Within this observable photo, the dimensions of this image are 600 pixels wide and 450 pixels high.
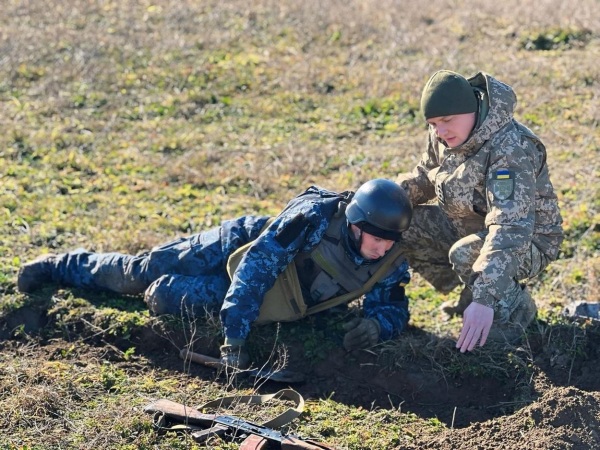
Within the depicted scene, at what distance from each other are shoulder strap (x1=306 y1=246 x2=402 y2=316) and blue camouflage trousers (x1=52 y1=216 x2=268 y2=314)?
0.77m

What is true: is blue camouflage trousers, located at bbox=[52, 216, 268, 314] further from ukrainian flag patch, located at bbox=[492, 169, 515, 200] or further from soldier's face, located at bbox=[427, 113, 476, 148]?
ukrainian flag patch, located at bbox=[492, 169, 515, 200]

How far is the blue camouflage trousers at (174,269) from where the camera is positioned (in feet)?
21.5

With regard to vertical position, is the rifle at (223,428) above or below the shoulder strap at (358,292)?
below

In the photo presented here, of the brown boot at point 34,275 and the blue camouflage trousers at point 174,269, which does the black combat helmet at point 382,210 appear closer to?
the blue camouflage trousers at point 174,269

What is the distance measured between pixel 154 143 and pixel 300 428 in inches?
246

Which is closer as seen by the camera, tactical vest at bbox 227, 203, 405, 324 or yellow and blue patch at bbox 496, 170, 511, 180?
yellow and blue patch at bbox 496, 170, 511, 180

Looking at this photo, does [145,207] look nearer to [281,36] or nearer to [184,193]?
[184,193]

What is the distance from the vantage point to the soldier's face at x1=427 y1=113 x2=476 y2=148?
5758 mm

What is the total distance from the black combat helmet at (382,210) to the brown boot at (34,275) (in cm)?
270

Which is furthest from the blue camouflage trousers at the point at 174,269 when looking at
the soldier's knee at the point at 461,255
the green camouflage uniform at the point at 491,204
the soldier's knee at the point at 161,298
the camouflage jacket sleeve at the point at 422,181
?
the soldier's knee at the point at 461,255

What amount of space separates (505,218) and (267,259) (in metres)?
1.64

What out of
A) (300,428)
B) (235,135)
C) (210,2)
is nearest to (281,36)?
(210,2)

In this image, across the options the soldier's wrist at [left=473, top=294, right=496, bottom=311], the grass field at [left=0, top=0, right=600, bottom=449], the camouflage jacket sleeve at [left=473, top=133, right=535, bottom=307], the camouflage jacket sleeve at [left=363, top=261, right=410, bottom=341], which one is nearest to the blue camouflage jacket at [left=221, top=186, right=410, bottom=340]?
the camouflage jacket sleeve at [left=363, top=261, right=410, bottom=341]

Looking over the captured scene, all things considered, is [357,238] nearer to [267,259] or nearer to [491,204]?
[267,259]
